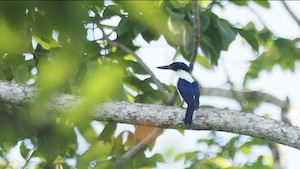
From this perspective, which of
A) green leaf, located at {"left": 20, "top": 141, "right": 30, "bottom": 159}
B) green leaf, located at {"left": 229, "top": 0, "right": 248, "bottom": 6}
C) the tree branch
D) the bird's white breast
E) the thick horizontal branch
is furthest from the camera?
the tree branch

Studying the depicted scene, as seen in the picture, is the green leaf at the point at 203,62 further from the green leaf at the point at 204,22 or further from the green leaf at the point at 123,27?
the green leaf at the point at 123,27

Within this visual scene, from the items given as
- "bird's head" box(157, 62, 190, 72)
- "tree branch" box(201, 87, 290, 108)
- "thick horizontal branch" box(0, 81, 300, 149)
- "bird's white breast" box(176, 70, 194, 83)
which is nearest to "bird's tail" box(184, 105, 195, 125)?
"thick horizontal branch" box(0, 81, 300, 149)

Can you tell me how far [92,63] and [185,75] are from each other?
156 cm

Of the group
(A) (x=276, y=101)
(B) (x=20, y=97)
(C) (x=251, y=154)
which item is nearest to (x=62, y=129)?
(B) (x=20, y=97)

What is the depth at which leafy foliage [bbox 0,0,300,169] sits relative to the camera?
0.68 m

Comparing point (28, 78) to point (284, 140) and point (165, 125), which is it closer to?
point (165, 125)

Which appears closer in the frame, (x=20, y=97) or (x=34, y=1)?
(x=34, y=1)

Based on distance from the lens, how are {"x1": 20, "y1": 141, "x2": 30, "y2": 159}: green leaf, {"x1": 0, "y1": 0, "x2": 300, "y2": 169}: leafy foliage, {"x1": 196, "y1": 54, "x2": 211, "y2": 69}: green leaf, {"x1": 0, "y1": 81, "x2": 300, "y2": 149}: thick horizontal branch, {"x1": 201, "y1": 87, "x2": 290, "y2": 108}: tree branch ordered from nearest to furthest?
{"x1": 0, "y1": 0, "x2": 300, "y2": 169}: leafy foliage → {"x1": 0, "y1": 81, "x2": 300, "y2": 149}: thick horizontal branch → {"x1": 20, "y1": 141, "x2": 30, "y2": 159}: green leaf → {"x1": 196, "y1": 54, "x2": 211, "y2": 69}: green leaf → {"x1": 201, "y1": 87, "x2": 290, "y2": 108}: tree branch

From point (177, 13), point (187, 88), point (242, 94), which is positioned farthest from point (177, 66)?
point (177, 13)

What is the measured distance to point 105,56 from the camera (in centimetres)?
351

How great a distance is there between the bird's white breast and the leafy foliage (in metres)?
0.19

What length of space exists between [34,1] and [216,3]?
3.67m

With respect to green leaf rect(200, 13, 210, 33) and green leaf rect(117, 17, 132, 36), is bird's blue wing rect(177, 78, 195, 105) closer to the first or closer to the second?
green leaf rect(200, 13, 210, 33)

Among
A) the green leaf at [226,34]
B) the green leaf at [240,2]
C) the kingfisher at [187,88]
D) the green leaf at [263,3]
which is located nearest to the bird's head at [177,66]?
the kingfisher at [187,88]
